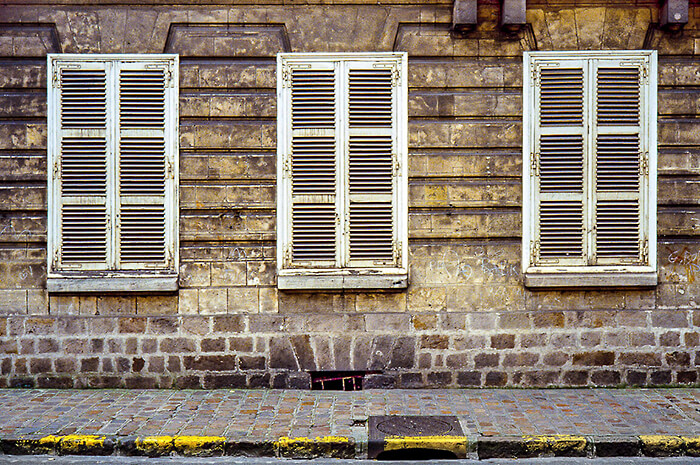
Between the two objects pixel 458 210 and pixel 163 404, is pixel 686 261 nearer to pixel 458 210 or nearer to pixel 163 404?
pixel 458 210

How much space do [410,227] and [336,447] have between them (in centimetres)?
290

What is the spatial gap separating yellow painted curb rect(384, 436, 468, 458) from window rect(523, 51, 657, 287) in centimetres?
275

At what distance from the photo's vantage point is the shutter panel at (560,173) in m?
7.71

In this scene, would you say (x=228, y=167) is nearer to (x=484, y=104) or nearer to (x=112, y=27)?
(x=112, y=27)

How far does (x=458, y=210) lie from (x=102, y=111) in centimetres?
446

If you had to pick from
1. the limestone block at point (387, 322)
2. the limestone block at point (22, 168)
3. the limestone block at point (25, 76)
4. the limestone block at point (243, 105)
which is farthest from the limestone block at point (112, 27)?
the limestone block at point (387, 322)

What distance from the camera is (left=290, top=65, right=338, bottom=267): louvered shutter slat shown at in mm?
7676

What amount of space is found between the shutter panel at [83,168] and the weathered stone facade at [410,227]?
25cm

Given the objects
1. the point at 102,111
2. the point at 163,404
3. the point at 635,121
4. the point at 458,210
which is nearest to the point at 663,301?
the point at 635,121

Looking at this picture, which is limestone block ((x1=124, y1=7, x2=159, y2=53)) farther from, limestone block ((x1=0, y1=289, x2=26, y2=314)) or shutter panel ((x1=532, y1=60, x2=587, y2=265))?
shutter panel ((x1=532, y1=60, x2=587, y2=265))

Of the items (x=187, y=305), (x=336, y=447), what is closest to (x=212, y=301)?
(x=187, y=305)

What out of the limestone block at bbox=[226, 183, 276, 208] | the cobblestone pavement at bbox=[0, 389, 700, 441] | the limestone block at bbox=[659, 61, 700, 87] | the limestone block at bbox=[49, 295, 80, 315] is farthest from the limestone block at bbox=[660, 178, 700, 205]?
the limestone block at bbox=[49, 295, 80, 315]

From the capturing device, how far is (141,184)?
768cm

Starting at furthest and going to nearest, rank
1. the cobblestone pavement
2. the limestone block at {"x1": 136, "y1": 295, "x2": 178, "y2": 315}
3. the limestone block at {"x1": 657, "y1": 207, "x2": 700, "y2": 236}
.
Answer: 1. the limestone block at {"x1": 657, "y1": 207, "x2": 700, "y2": 236}
2. the limestone block at {"x1": 136, "y1": 295, "x2": 178, "y2": 315}
3. the cobblestone pavement
